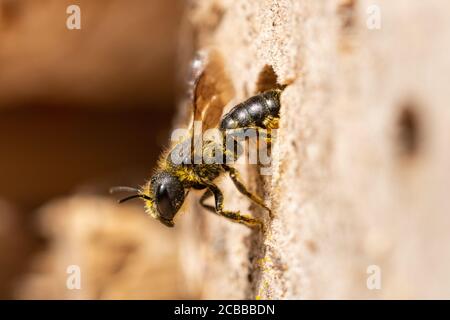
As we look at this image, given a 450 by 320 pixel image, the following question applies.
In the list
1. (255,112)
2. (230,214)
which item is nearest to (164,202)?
(230,214)

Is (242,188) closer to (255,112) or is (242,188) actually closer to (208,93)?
(255,112)

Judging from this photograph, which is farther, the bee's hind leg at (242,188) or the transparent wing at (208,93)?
the transparent wing at (208,93)

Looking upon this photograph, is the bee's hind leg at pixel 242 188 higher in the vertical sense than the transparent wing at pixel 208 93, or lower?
lower

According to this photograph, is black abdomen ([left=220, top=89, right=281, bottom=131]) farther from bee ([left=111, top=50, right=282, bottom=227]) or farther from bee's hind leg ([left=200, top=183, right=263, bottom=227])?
bee's hind leg ([left=200, top=183, right=263, bottom=227])

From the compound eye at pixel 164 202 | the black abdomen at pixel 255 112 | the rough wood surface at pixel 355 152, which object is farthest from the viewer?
the compound eye at pixel 164 202

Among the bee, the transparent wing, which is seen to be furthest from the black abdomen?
the transparent wing

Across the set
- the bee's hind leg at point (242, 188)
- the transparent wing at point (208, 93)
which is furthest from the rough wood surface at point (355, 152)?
the transparent wing at point (208, 93)

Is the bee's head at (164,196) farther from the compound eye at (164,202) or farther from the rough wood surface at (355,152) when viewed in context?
the rough wood surface at (355,152)
